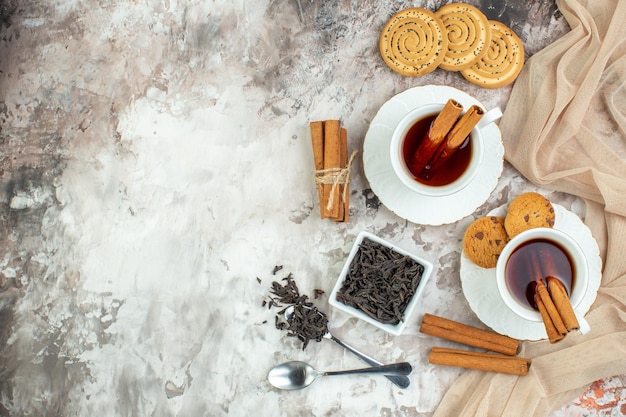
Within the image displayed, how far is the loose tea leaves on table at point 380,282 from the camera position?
48.8 inches

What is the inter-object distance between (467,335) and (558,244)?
0.89 ft

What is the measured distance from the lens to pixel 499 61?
4.24 ft

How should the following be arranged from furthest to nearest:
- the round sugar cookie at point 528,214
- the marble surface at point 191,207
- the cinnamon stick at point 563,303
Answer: the marble surface at point 191,207 < the round sugar cookie at point 528,214 < the cinnamon stick at point 563,303

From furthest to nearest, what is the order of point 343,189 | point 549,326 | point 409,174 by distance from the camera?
point 343,189 → point 409,174 → point 549,326

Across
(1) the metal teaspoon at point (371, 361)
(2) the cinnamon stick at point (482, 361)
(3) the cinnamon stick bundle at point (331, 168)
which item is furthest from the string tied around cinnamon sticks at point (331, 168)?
(2) the cinnamon stick at point (482, 361)

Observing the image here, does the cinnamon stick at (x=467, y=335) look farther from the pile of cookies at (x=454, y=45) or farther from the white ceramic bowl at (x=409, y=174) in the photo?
the pile of cookies at (x=454, y=45)

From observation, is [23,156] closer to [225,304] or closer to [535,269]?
[225,304]

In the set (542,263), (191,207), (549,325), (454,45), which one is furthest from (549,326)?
(191,207)

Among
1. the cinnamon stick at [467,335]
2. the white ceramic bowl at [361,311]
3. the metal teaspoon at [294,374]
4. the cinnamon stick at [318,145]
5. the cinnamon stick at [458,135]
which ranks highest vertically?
the cinnamon stick at [458,135]

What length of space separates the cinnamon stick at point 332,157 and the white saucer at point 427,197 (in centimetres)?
6

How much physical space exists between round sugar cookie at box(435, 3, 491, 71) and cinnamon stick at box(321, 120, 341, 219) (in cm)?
27

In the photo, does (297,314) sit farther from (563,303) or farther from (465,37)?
(465,37)

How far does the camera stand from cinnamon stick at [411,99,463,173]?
106cm

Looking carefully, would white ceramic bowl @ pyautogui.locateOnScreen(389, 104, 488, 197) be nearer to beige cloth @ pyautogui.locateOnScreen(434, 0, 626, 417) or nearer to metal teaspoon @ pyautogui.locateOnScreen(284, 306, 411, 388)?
beige cloth @ pyautogui.locateOnScreen(434, 0, 626, 417)
